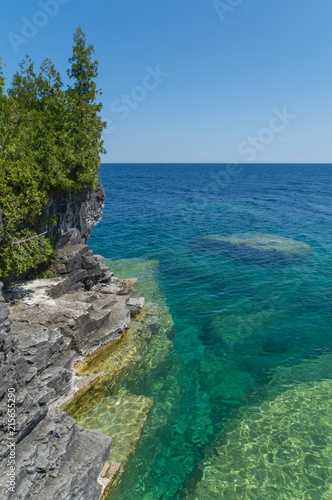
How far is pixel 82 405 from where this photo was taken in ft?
58.5

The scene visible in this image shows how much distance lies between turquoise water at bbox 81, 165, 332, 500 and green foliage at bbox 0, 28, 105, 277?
1032 cm

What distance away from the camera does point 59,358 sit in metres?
17.9

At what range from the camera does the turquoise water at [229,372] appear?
46.5 ft

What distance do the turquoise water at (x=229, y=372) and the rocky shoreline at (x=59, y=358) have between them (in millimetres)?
2173

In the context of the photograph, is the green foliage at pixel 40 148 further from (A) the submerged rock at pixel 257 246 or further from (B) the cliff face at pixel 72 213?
(A) the submerged rock at pixel 257 246

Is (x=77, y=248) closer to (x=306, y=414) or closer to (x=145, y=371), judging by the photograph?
(x=145, y=371)

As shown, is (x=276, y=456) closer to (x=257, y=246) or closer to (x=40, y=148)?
(x=40, y=148)

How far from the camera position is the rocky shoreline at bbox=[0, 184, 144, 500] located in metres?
11.3

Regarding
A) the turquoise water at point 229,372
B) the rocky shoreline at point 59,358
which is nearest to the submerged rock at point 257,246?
the turquoise water at point 229,372

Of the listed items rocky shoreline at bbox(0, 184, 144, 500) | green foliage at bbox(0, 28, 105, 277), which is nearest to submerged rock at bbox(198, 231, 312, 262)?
rocky shoreline at bbox(0, 184, 144, 500)

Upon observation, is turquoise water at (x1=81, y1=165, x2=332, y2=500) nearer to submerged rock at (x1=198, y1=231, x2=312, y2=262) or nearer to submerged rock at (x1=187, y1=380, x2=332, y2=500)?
submerged rock at (x1=187, y1=380, x2=332, y2=500)

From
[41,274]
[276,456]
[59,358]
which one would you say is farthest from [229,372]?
[41,274]

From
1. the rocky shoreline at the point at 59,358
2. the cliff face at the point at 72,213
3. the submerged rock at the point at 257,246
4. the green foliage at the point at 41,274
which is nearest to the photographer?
the rocky shoreline at the point at 59,358

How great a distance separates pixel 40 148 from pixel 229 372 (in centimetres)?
2122
